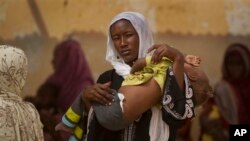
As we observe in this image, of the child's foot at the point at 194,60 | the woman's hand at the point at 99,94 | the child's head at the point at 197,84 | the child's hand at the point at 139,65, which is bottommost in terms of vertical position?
the child's head at the point at 197,84

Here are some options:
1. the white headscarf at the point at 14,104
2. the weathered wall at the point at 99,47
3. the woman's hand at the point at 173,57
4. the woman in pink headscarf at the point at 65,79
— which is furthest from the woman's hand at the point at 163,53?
the weathered wall at the point at 99,47

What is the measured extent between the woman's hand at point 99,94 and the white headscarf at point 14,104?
0.23 m

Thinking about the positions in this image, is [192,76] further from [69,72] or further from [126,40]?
[69,72]

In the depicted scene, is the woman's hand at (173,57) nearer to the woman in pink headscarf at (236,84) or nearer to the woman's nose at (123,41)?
the woman's nose at (123,41)

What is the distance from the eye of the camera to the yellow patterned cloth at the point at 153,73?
2.31m

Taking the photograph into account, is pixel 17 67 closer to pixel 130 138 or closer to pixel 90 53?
pixel 130 138

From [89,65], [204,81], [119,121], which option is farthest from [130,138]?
[89,65]

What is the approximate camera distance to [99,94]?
7.60 feet

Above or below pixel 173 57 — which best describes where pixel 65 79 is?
below

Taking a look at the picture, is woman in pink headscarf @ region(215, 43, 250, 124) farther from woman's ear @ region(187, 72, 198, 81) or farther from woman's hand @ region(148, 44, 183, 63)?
woman's hand @ region(148, 44, 183, 63)

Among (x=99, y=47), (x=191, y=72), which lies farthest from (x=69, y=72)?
(x=191, y=72)

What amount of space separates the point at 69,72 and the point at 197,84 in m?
2.28

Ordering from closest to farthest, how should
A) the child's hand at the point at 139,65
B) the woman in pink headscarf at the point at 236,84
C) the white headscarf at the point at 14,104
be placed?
the white headscarf at the point at 14,104 < the child's hand at the point at 139,65 < the woman in pink headscarf at the point at 236,84

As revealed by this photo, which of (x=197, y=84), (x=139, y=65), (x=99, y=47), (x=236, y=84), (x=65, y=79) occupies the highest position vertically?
(x=139, y=65)
